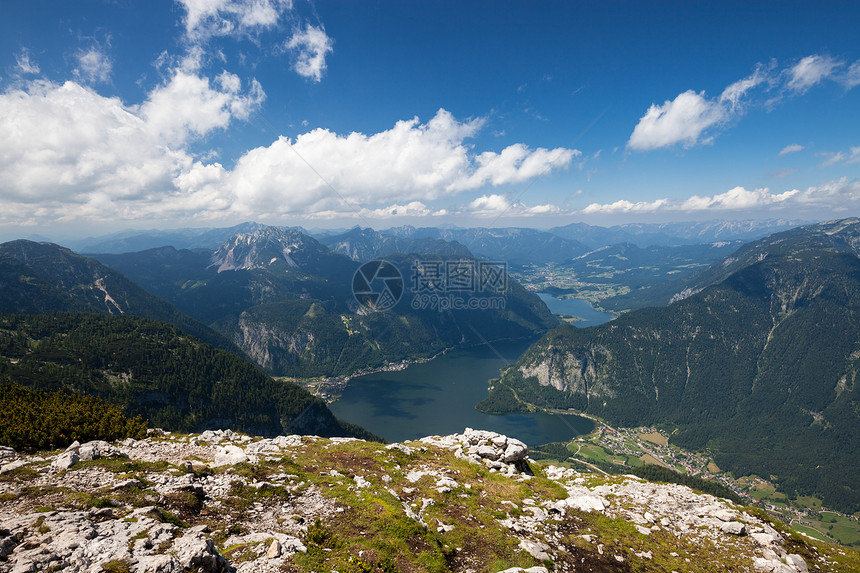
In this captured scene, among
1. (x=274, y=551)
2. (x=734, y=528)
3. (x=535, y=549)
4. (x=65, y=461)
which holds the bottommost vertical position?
(x=734, y=528)

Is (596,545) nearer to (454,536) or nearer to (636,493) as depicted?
(454,536)

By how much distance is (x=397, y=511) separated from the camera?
16828 mm

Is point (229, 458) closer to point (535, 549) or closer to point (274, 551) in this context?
point (274, 551)

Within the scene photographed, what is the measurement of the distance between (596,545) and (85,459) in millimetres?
26754

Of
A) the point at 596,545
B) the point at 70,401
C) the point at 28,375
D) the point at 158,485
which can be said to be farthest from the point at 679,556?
the point at 28,375

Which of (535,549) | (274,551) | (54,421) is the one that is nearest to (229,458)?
(54,421)

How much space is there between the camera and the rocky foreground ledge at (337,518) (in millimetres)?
10344

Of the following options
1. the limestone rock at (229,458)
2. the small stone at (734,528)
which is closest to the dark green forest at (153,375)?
the limestone rock at (229,458)

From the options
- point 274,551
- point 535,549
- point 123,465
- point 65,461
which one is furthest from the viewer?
point 123,465

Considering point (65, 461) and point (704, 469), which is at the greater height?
point (65, 461)

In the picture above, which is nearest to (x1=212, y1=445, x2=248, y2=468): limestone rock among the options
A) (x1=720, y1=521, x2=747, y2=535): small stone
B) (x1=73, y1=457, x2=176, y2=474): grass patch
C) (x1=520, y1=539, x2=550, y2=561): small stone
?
(x1=73, y1=457, x2=176, y2=474): grass patch

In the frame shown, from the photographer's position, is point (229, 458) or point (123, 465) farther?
point (229, 458)

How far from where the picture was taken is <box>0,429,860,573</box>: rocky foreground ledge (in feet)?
33.9

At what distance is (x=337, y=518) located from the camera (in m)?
16.0
